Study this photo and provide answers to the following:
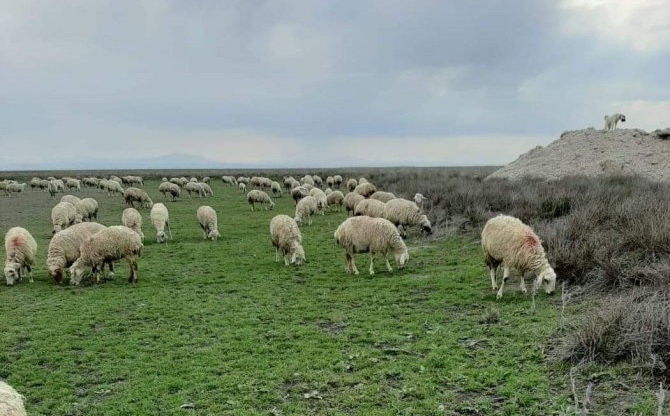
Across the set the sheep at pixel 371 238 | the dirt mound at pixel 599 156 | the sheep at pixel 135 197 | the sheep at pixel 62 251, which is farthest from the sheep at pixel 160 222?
the dirt mound at pixel 599 156

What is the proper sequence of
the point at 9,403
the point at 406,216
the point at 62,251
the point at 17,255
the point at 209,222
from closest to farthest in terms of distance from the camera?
the point at 9,403
the point at 17,255
the point at 62,251
the point at 406,216
the point at 209,222

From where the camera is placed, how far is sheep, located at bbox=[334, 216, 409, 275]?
1368 cm

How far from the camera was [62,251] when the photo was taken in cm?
1355

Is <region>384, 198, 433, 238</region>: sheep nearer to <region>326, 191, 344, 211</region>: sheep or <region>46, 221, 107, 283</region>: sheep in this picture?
<region>46, 221, 107, 283</region>: sheep

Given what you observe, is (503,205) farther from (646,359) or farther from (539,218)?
(646,359)

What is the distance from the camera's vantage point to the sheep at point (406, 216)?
18.9 meters

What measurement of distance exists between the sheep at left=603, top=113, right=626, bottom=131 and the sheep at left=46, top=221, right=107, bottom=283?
36.3 m

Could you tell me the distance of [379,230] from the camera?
1371 cm

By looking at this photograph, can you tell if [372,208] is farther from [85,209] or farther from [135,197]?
[135,197]

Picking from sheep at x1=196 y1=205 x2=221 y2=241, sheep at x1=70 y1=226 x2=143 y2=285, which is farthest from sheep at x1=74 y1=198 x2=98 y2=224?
sheep at x1=70 y1=226 x2=143 y2=285

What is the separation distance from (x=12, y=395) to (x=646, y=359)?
23.4 ft

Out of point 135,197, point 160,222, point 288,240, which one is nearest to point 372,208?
point 288,240

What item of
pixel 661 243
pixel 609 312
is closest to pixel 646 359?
pixel 609 312

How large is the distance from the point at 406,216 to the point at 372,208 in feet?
6.30
